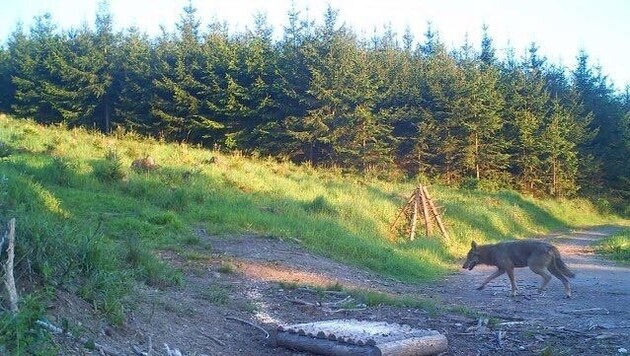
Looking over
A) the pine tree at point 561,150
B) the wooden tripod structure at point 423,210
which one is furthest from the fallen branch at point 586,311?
the pine tree at point 561,150

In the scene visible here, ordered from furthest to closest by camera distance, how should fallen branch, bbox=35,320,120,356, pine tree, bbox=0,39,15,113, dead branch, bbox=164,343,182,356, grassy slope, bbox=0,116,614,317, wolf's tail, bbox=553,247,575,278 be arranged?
pine tree, bbox=0,39,15,113
wolf's tail, bbox=553,247,575,278
grassy slope, bbox=0,116,614,317
dead branch, bbox=164,343,182,356
fallen branch, bbox=35,320,120,356

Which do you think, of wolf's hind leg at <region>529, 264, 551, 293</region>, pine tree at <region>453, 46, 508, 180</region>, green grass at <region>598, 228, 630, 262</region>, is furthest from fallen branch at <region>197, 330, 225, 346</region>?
pine tree at <region>453, 46, 508, 180</region>

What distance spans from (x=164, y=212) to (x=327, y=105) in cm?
2365

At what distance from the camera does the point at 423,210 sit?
73.4 feet

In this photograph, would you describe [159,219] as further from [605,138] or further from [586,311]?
[605,138]

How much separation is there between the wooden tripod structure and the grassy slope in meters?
0.56

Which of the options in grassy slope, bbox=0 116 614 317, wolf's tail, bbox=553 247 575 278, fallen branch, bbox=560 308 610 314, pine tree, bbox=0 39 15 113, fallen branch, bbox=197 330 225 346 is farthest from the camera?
pine tree, bbox=0 39 15 113

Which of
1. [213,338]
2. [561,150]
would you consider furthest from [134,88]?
[213,338]

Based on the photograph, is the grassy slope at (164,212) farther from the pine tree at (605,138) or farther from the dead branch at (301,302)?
the pine tree at (605,138)

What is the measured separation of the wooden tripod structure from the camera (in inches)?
862

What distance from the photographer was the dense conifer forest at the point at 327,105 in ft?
127

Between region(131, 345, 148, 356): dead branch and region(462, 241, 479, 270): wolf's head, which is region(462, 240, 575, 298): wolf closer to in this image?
region(462, 241, 479, 270): wolf's head

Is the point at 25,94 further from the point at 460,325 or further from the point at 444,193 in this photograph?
the point at 460,325

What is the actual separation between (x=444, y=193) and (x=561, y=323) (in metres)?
24.6
